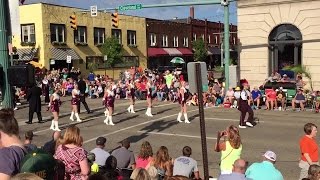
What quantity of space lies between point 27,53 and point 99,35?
9.19 metres

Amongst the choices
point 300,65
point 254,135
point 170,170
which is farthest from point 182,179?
point 300,65

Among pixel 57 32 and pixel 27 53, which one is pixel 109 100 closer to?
pixel 27 53

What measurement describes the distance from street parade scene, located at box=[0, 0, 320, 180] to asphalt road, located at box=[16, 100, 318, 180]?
0.14ft

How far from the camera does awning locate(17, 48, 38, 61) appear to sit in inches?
1521

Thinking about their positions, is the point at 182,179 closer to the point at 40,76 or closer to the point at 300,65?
the point at 300,65

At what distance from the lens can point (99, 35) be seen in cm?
4588

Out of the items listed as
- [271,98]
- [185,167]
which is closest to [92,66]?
[271,98]

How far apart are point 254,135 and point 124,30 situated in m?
35.6

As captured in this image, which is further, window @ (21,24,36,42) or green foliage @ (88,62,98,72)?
green foliage @ (88,62,98,72)

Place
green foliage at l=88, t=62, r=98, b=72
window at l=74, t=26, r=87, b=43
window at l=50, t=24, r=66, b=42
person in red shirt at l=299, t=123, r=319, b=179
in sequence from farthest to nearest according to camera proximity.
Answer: green foliage at l=88, t=62, r=98, b=72
window at l=74, t=26, r=87, b=43
window at l=50, t=24, r=66, b=42
person in red shirt at l=299, t=123, r=319, b=179

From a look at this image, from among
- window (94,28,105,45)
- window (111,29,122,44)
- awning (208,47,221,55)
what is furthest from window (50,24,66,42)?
awning (208,47,221,55)

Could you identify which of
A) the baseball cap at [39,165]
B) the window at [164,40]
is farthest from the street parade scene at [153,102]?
the window at [164,40]

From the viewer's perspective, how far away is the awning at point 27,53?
127 ft

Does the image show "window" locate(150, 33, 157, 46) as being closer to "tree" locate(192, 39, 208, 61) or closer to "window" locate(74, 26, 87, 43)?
"tree" locate(192, 39, 208, 61)
